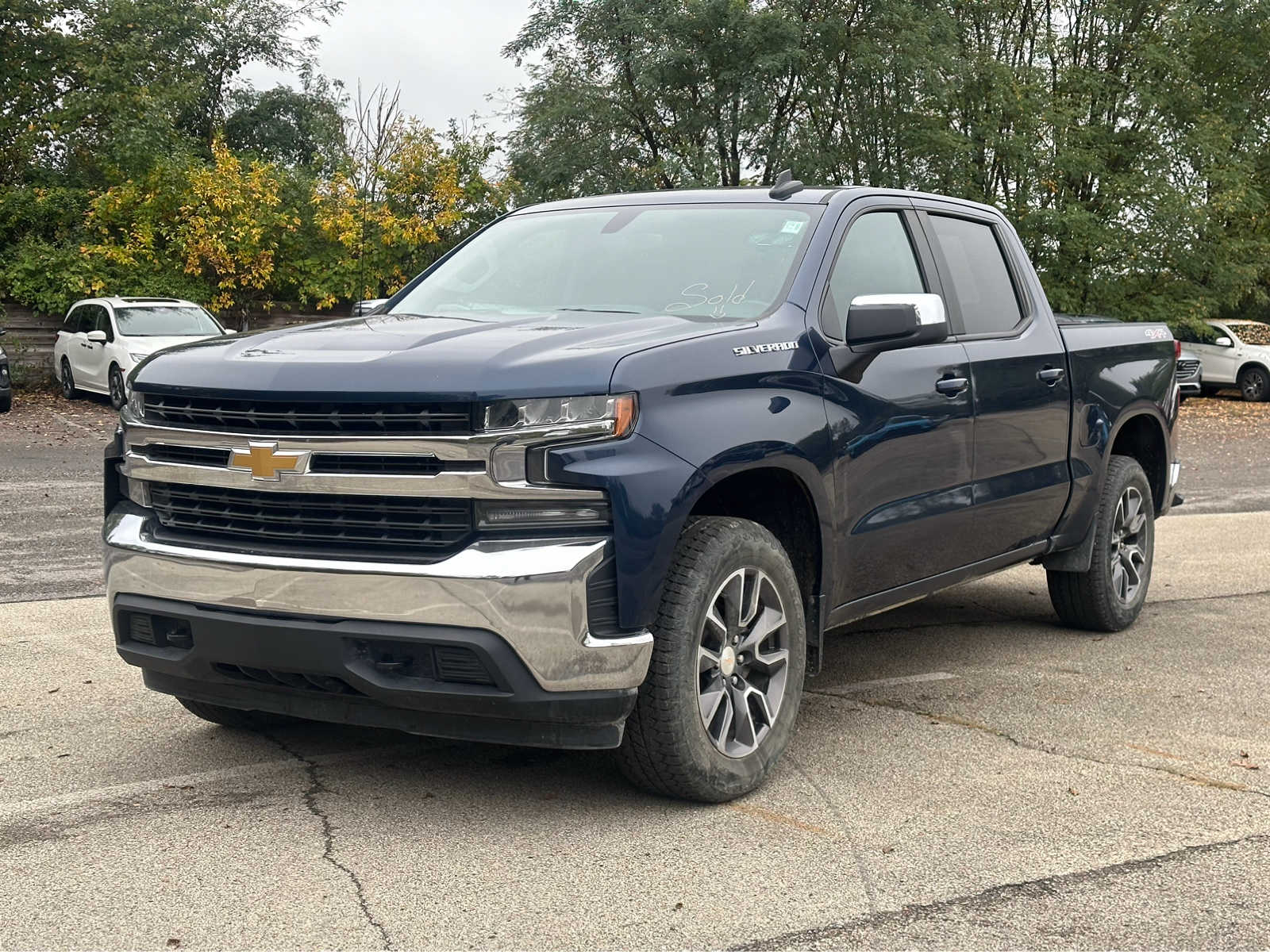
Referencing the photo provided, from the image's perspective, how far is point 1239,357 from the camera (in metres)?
28.2

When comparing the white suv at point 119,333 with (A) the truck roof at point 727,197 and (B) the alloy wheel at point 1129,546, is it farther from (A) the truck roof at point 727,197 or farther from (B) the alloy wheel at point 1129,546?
(B) the alloy wheel at point 1129,546

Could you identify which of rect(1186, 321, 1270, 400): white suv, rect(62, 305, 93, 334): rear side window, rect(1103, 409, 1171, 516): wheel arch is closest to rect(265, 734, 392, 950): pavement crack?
rect(1103, 409, 1171, 516): wheel arch

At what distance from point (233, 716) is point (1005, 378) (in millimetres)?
3233

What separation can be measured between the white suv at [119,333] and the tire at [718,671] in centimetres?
1779

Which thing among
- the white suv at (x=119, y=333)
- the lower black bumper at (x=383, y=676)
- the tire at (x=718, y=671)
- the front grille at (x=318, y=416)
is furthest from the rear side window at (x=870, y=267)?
the white suv at (x=119, y=333)

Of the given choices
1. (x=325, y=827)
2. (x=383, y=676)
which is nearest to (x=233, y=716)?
(x=325, y=827)

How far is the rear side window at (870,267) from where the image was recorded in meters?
5.06

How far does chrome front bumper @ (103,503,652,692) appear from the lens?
3.81 meters

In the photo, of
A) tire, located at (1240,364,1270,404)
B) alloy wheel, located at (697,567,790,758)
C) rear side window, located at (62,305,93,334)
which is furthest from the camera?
tire, located at (1240,364,1270,404)

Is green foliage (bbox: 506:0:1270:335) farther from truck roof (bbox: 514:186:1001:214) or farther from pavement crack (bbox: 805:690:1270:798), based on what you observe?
pavement crack (bbox: 805:690:1270:798)

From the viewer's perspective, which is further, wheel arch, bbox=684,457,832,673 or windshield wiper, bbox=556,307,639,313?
windshield wiper, bbox=556,307,639,313

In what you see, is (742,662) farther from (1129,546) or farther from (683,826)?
(1129,546)

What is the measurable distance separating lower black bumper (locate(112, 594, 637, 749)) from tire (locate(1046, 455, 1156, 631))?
3.57m

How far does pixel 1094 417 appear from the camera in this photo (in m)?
6.62
